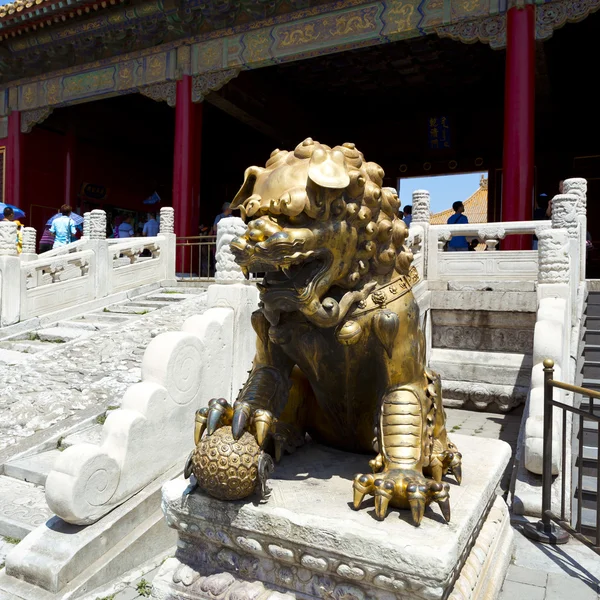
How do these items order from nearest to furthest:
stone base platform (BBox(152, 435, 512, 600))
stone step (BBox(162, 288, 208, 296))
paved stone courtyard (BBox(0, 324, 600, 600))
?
stone base platform (BBox(152, 435, 512, 600)), paved stone courtyard (BBox(0, 324, 600, 600)), stone step (BBox(162, 288, 208, 296))

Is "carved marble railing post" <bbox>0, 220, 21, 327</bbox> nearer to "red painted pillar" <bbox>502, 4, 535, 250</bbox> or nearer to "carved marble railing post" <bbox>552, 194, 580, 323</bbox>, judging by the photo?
"carved marble railing post" <bbox>552, 194, 580, 323</bbox>

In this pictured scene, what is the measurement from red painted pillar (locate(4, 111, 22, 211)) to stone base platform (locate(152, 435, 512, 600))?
44.8 ft

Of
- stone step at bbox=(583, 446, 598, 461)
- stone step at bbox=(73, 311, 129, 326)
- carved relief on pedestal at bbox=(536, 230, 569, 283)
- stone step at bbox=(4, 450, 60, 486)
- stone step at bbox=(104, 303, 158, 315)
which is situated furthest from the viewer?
stone step at bbox=(104, 303, 158, 315)

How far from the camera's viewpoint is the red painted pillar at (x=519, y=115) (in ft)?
26.1

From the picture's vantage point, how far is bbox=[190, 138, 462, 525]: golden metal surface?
158 cm

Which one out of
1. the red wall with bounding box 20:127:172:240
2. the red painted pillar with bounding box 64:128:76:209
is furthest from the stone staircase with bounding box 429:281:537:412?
the red wall with bounding box 20:127:172:240

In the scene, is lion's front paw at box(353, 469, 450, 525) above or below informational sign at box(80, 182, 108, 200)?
below

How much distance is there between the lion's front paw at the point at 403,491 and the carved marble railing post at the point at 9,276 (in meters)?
6.58

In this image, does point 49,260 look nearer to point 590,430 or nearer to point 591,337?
point 590,430

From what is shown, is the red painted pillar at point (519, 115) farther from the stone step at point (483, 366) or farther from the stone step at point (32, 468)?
the stone step at point (32, 468)

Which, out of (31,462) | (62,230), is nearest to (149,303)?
(62,230)

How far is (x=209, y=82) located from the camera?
10.5 m

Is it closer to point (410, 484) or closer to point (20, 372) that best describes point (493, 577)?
point (410, 484)

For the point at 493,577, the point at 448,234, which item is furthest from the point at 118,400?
the point at 448,234
